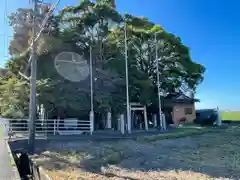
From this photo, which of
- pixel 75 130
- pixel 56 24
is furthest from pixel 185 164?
pixel 56 24

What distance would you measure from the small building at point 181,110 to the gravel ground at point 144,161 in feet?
49.9

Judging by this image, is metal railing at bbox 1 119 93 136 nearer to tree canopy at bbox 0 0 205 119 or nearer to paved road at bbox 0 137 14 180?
tree canopy at bbox 0 0 205 119

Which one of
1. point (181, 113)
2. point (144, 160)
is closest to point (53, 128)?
point (144, 160)

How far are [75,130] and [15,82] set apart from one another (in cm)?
568

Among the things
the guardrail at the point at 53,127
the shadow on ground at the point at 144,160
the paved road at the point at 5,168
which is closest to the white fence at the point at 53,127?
the guardrail at the point at 53,127

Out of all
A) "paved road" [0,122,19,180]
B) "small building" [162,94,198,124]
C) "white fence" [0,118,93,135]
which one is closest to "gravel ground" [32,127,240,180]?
"paved road" [0,122,19,180]

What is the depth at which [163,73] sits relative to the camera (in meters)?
23.8

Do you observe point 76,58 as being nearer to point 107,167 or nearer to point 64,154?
point 64,154

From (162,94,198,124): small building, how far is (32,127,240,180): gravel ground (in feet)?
49.9

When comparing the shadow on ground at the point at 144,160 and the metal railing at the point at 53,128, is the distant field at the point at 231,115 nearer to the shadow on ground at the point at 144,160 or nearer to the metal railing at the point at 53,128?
the shadow on ground at the point at 144,160

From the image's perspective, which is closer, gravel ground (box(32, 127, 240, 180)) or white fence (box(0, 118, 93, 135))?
gravel ground (box(32, 127, 240, 180))

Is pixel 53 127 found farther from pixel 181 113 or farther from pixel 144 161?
pixel 181 113

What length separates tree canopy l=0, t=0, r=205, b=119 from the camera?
16.9 m

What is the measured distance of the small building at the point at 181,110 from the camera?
29080 millimetres
